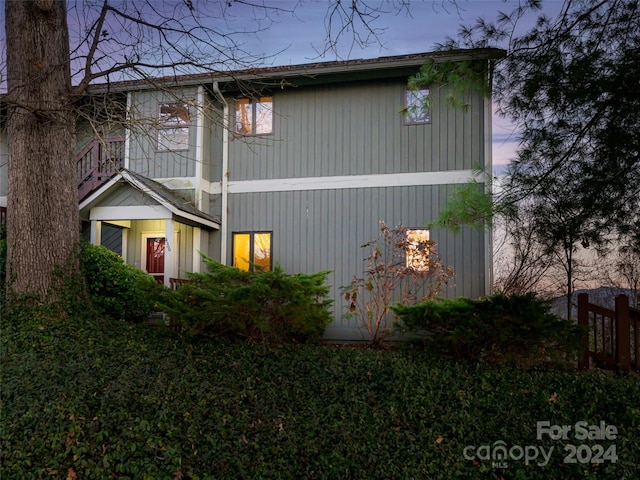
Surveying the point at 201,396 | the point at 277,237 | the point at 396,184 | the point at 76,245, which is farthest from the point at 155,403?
the point at 396,184

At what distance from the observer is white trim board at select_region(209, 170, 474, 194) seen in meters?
9.86

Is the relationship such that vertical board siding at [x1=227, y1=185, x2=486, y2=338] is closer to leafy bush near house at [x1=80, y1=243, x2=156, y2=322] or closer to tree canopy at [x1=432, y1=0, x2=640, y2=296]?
leafy bush near house at [x1=80, y1=243, x2=156, y2=322]

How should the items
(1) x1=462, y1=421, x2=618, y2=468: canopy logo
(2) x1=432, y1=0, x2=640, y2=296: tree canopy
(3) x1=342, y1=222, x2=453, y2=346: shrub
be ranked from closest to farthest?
(1) x1=462, y1=421, x2=618, y2=468: canopy logo
(2) x1=432, y1=0, x2=640, y2=296: tree canopy
(3) x1=342, y1=222, x2=453, y2=346: shrub

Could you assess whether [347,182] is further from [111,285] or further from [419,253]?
[111,285]

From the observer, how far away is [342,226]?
10.3m

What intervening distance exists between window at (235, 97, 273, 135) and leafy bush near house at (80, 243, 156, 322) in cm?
420

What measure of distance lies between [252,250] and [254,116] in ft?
9.68

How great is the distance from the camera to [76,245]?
703 cm

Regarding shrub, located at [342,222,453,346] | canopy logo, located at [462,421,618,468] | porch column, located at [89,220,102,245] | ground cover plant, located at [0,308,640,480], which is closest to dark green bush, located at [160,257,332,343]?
ground cover plant, located at [0,308,640,480]

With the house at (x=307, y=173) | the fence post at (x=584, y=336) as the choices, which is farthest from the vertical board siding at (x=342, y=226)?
the fence post at (x=584, y=336)

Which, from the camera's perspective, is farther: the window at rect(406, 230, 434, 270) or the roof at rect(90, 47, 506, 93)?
the roof at rect(90, 47, 506, 93)

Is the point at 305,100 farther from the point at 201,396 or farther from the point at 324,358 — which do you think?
the point at 201,396

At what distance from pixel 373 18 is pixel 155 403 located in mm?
4948

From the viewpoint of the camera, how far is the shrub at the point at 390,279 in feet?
30.6
